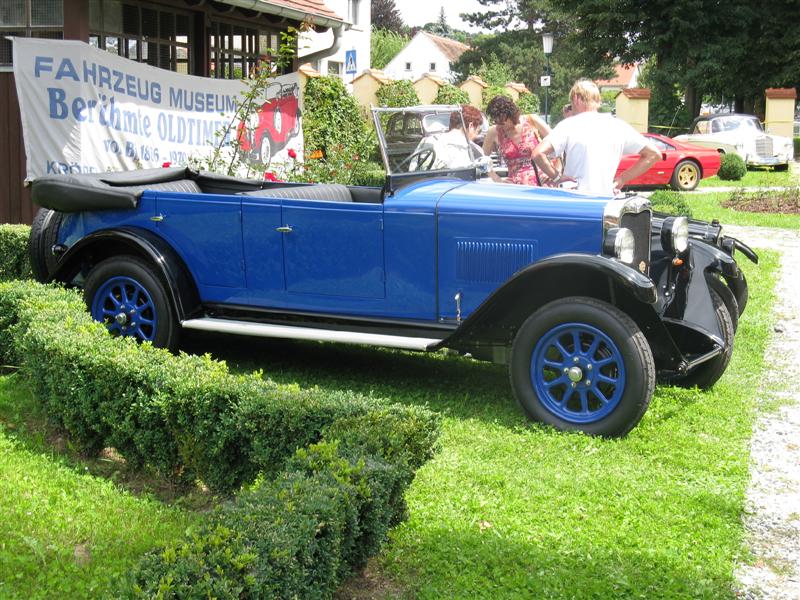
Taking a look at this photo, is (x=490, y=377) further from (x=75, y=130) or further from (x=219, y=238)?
(x=75, y=130)

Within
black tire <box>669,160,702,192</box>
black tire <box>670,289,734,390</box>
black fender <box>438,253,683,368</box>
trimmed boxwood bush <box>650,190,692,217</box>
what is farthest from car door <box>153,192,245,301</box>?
black tire <box>669,160,702,192</box>

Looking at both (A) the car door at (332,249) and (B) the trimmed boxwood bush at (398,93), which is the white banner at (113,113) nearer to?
(A) the car door at (332,249)

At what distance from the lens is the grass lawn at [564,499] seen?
381cm

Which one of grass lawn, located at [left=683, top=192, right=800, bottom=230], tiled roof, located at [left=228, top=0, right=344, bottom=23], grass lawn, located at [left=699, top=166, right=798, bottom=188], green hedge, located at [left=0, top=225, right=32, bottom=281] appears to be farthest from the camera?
grass lawn, located at [left=699, top=166, right=798, bottom=188]

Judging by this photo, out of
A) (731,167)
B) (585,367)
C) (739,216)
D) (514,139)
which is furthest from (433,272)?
(731,167)

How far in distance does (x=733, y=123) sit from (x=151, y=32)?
1954 cm

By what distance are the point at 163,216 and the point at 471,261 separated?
223cm

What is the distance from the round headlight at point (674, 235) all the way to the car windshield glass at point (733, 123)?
74.9 ft

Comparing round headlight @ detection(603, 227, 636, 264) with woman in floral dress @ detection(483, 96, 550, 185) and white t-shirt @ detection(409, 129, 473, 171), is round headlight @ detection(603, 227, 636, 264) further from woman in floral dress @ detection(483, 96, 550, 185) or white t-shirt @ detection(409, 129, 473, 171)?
woman in floral dress @ detection(483, 96, 550, 185)

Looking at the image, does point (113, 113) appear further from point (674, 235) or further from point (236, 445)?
point (236, 445)

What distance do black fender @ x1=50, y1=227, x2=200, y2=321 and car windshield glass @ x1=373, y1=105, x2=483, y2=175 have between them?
1.59m

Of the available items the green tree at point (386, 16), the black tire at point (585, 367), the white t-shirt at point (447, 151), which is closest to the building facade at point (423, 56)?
the green tree at point (386, 16)

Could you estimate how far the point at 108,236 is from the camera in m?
6.70

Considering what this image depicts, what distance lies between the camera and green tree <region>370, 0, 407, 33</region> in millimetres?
75812
